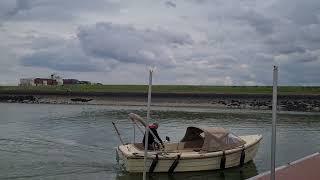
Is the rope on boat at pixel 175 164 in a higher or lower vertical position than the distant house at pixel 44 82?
lower

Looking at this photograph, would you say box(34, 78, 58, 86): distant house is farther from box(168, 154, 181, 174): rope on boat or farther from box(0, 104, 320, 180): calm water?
box(168, 154, 181, 174): rope on boat

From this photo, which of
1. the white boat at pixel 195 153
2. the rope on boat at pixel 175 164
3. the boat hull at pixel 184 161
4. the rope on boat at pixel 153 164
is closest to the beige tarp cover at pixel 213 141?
the white boat at pixel 195 153

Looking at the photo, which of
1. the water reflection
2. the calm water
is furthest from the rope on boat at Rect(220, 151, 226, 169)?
the calm water

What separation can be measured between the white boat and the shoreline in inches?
2632

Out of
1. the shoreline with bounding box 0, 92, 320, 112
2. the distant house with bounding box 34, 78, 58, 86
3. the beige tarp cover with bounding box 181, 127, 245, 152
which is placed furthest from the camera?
the distant house with bounding box 34, 78, 58, 86

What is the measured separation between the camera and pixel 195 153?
26.4m

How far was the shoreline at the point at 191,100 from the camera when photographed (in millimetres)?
97750

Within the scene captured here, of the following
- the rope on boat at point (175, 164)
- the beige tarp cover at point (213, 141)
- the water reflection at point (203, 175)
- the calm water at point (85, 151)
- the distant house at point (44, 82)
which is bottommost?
the water reflection at point (203, 175)

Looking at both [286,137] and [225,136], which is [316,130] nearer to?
[286,137]

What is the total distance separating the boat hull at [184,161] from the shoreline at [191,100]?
68.3 metres

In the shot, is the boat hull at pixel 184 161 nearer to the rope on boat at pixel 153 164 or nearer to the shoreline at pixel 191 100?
the rope on boat at pixel 153 164

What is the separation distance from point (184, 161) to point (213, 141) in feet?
7.71

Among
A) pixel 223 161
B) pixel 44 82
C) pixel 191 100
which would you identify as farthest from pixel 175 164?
pixel 44 82

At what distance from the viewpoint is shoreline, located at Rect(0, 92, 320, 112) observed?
97.8 m
